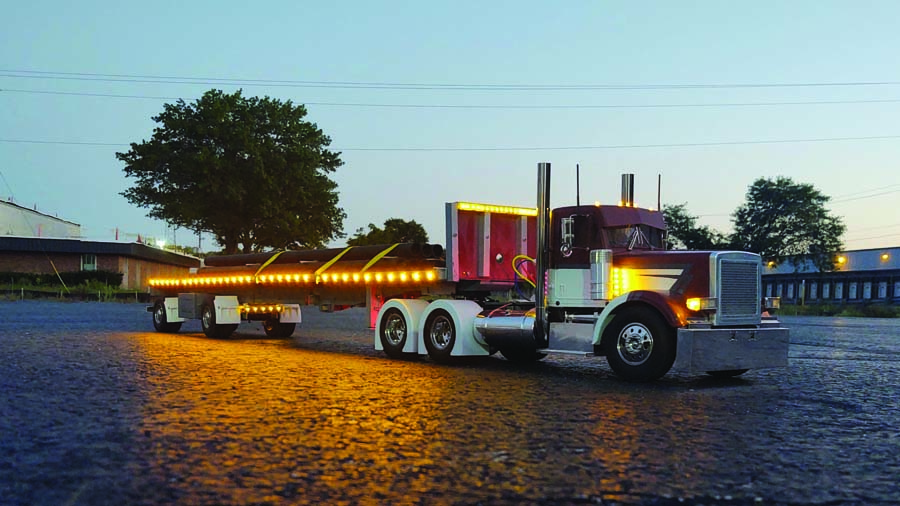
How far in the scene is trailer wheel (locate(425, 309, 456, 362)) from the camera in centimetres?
1502

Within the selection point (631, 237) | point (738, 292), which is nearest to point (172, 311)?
point (631, 237)

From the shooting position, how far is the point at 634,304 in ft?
40.1

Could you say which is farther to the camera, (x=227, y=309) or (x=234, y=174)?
(x=234, y=174)

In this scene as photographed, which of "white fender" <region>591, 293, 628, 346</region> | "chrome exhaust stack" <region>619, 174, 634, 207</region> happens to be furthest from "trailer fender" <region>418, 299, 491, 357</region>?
"chrome exhaust stack" <region>619, 174, 634, 207</region>

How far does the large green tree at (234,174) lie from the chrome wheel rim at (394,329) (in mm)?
40406

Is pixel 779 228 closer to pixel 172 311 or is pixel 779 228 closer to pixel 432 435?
pixel 172 311

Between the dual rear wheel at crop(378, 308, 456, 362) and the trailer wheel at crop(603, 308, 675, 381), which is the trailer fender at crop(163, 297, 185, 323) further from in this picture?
the trailer wheel at crop(603, 308, 675, 381)

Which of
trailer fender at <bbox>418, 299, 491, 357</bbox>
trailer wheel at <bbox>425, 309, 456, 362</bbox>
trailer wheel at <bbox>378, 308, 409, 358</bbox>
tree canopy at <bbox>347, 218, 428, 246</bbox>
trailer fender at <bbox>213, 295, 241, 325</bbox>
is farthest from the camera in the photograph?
tree canopy at <bbox>347, 218, 428, 246</bbox>

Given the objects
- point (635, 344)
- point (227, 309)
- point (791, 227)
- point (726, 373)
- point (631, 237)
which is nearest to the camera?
point (635, 344)

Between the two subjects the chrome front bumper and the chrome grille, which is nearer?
the chrome front bumper

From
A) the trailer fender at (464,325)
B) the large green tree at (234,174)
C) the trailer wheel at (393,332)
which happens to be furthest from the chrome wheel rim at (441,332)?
the large green tree at (234,174)

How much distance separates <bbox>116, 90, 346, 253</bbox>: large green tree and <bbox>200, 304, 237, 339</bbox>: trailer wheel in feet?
111

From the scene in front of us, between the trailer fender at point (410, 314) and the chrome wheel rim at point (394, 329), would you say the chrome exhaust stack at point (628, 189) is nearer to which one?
the trailer fender at point (410, 314)

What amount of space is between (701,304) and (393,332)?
20.5ft
